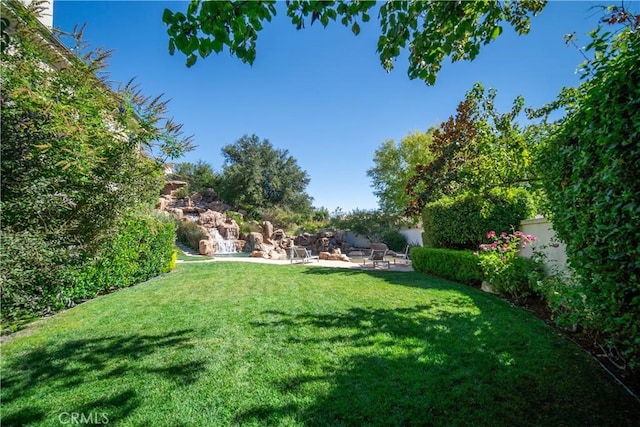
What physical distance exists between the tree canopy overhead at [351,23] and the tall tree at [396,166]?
21.3 m

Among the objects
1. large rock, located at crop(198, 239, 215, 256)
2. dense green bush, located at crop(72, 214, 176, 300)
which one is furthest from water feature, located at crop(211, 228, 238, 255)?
dense green bush, located at crop(72, 214, 176, 300)

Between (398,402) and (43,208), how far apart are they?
5.84 metres

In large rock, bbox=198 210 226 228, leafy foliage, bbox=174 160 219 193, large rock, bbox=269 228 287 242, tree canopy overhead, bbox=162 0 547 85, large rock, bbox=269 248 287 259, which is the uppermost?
leafy foliage, bbox=174 160 219 193

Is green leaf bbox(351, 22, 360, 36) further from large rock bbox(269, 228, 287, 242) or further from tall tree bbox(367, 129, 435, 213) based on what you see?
tall tree bbox(367, 129, 435, 213)

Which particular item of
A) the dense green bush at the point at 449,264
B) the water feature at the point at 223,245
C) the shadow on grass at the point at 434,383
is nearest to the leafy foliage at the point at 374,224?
the water feature at the point at 223,245

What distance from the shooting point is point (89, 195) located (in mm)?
5059

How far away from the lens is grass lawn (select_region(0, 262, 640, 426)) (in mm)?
2229

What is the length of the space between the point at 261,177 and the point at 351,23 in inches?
1072

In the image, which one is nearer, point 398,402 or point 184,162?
point 398,402

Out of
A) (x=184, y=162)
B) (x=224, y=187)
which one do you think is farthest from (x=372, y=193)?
(x=184, y=162)

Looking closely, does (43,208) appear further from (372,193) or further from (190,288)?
(372,193)

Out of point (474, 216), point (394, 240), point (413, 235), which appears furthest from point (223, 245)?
point (474, 216)

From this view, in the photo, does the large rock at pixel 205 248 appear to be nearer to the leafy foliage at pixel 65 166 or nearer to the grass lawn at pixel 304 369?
the leafy foliage at pixel 65 166

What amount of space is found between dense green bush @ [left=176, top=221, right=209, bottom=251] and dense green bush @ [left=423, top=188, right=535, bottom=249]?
14306mm
